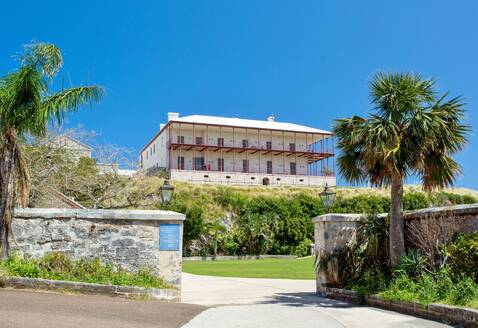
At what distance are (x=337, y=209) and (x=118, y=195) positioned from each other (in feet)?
70.5

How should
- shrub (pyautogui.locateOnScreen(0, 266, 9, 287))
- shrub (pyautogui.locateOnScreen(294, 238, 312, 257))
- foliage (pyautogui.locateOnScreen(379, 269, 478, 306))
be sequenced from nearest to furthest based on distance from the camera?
foliage (pyautogui.locateOnScreen(379, 269, 478, 306)), shrub (pyautogui.locateOnScreen(0, 266, 9, 287)), shrub (pyautogui.locateOnScreen(294, 238, 312, 257))

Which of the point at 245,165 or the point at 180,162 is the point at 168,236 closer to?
the point at 180,162

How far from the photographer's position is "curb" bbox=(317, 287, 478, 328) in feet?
26.6

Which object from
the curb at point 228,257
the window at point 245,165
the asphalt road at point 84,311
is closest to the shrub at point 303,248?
the curb at point 228,257

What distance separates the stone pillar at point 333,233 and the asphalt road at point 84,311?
160 inches

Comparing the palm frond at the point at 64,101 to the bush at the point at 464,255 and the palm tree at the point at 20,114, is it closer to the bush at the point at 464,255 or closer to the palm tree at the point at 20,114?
the palm tree at the point at 20,114

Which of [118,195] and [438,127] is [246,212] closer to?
[118,195]

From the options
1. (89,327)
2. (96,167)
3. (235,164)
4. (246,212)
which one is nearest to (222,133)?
(235,164)

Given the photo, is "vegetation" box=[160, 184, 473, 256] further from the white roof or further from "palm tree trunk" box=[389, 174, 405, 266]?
"palm tree trunk" box=[389, 174, 405, 266]

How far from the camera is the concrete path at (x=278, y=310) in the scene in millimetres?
8773

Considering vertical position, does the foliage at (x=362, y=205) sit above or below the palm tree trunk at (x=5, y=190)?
above

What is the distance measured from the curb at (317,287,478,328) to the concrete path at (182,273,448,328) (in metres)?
0.20

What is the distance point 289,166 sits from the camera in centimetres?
5878

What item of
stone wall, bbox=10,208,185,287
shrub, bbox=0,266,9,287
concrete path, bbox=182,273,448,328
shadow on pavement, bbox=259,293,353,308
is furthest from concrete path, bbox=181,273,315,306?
shrub, bbox=0,266,9,287
